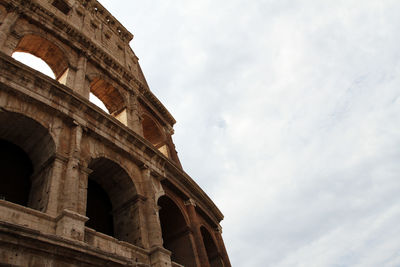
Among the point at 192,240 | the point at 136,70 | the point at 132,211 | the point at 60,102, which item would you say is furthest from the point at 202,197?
the point at 136,70

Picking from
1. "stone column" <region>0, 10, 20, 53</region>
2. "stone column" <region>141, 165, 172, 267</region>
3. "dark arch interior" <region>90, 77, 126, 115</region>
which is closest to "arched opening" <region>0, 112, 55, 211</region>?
"stone column" <region>0, 10, 20, 53</region>

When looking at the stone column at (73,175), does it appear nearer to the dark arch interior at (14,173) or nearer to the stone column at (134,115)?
the dark arch interior at (14,173)

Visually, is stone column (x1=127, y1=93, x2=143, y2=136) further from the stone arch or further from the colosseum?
the stone arch

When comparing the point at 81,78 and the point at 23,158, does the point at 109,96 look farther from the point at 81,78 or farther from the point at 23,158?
the point at 23,158

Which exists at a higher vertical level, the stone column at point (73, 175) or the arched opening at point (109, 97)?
the arched opening at point (109, 97)

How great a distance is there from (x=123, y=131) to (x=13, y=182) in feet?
11.9

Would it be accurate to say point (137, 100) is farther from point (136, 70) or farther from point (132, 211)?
point (132, 211)

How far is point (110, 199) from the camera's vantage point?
11.8 metres

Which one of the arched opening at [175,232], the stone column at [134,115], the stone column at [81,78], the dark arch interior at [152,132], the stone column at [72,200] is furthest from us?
the dark arch interior at [152,132]

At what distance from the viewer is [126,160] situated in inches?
460

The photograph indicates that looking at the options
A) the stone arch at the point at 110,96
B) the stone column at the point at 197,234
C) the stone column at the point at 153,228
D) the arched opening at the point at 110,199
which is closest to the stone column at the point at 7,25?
the stone arch at the point at 110,96

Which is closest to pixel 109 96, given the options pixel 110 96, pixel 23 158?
pixel 110 96

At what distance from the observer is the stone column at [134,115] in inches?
574

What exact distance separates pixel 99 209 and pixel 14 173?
117 inches
